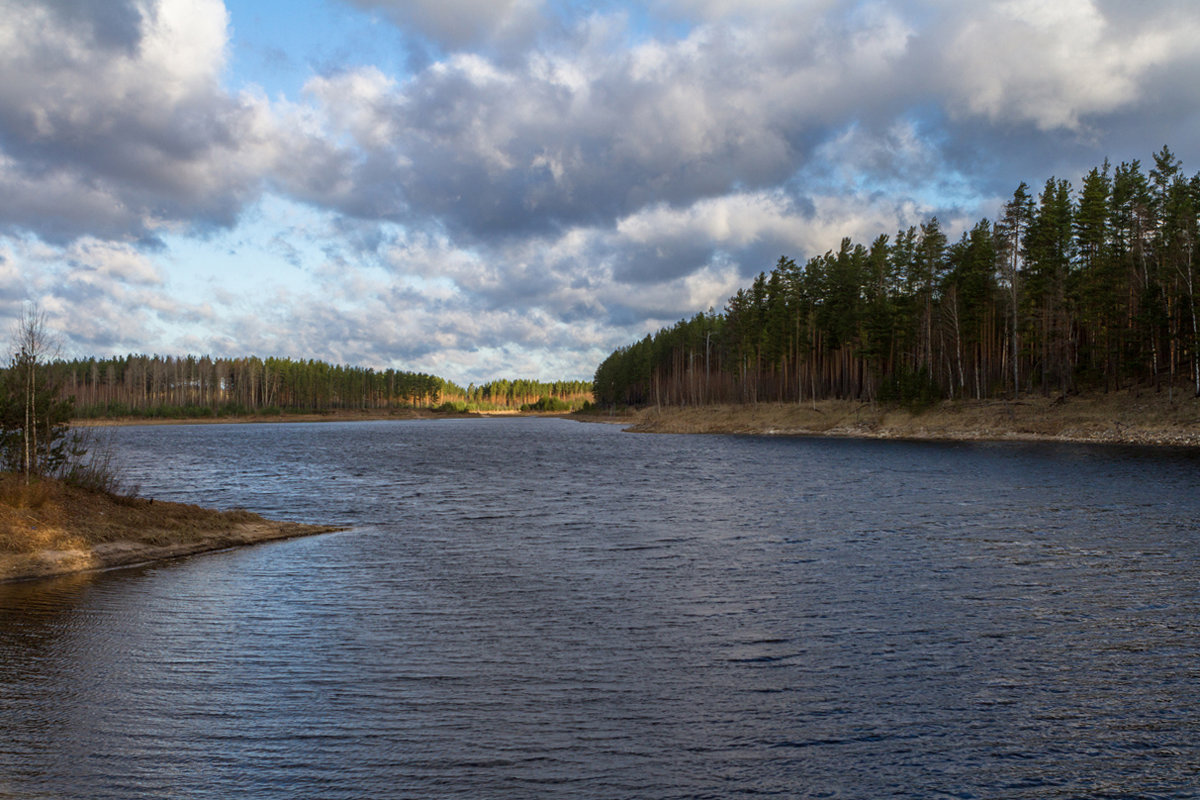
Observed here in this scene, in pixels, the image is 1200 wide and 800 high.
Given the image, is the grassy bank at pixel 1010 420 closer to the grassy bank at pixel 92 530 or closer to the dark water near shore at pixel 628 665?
the dark water near shore at pixel 628 665

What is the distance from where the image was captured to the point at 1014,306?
73688mm

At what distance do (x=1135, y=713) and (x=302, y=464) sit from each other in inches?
2420

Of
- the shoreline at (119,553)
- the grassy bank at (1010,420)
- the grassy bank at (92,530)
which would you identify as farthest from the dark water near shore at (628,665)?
the grassy bank at (1010,420)

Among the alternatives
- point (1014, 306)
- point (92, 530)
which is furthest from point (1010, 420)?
point (92, 530)

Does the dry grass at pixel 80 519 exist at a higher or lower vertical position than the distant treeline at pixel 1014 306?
lower

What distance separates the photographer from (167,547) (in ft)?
72.1

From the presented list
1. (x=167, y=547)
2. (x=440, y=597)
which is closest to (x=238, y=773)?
(x=440, y=597)

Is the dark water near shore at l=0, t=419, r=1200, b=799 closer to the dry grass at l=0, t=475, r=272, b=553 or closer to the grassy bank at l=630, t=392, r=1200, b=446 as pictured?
the dry grass at l=0, t=475, r=272, b=553

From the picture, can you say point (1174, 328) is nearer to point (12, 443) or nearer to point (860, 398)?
point (860, 398)

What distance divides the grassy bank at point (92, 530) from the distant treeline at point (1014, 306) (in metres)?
75.1

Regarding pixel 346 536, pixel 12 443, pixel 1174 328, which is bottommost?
pixel 346 536

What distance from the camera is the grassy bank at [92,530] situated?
752 inches

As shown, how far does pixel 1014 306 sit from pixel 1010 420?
39.8 ft

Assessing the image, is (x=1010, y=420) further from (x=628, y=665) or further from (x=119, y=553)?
(x=119, y=553)
